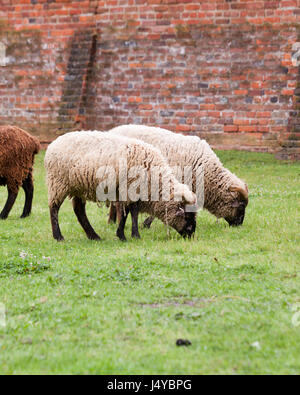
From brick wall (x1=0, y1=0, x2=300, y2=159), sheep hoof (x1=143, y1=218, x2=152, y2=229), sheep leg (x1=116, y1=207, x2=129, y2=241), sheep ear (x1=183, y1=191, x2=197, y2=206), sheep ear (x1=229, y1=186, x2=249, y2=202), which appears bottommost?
sheep hoof (x1=143, y1=218, x2=152, y2=229)

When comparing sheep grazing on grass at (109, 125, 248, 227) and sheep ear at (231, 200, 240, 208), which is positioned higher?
sheep grazing on grass at (109, 125, 248, 227)

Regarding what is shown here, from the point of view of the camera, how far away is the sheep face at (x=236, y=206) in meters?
8.64

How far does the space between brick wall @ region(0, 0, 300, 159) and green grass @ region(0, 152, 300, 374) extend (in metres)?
6.43

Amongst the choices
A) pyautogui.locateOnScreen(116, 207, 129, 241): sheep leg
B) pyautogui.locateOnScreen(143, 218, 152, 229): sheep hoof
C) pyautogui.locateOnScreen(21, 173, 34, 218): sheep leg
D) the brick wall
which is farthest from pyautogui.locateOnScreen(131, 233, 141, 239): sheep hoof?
the brick wall

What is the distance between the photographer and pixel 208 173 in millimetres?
8750

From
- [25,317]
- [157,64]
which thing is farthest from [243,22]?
[25,317]

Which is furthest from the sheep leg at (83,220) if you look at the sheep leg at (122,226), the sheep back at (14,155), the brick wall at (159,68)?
the brick wall at (159,68)

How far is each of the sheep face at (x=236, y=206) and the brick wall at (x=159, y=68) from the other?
18.3 feet

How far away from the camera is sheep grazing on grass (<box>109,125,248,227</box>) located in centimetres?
867

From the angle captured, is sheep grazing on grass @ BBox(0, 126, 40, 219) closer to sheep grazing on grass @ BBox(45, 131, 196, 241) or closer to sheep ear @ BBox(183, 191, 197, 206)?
sheep grazing on grass @ BBox(45, 131, 196, 241)

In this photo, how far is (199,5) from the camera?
14781mm

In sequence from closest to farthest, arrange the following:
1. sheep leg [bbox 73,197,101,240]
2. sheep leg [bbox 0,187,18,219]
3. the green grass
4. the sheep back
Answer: the green grass, sheep leg [bbox 73,197,101,240], the sheep back, sheep leg [bbox 0,187,18,219]

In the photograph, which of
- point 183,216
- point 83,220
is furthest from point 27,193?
point 183,216

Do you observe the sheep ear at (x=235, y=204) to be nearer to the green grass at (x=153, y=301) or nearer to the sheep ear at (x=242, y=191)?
the sheep ear at (x=242, y=191)
